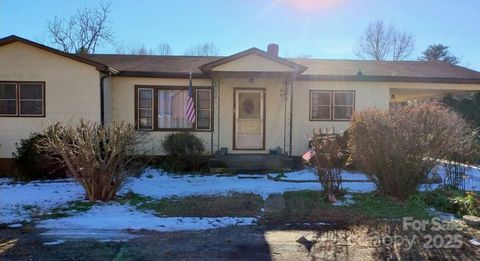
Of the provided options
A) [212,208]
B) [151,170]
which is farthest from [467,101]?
[212,208]

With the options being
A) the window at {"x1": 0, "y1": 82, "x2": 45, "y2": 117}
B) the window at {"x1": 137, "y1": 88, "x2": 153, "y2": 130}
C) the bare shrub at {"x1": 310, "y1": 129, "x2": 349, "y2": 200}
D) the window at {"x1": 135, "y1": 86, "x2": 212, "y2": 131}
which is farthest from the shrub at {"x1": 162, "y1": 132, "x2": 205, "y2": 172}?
the bare shrub at {"x1": 310, "y1": 129, "x2": 349, "y2": 200}

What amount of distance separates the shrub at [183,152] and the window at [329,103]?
4009 mm

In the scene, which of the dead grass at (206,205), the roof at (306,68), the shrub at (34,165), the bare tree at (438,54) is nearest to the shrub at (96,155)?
the dead grass at (206,205)

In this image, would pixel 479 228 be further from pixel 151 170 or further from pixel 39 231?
pixel 151 170

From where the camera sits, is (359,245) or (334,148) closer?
(359,245)

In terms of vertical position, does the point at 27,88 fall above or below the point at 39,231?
above

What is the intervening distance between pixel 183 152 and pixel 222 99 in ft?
7.56

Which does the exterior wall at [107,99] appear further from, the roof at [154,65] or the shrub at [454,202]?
the shrub at [454,202]

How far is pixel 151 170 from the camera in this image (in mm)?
12727

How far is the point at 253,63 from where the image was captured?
12.8 meters

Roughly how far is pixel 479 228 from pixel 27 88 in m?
11.9

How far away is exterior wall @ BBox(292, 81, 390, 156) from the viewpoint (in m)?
14.1

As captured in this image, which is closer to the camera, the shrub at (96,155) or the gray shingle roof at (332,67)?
the shrub at (96,155)

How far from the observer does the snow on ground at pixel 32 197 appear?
23.8ft
